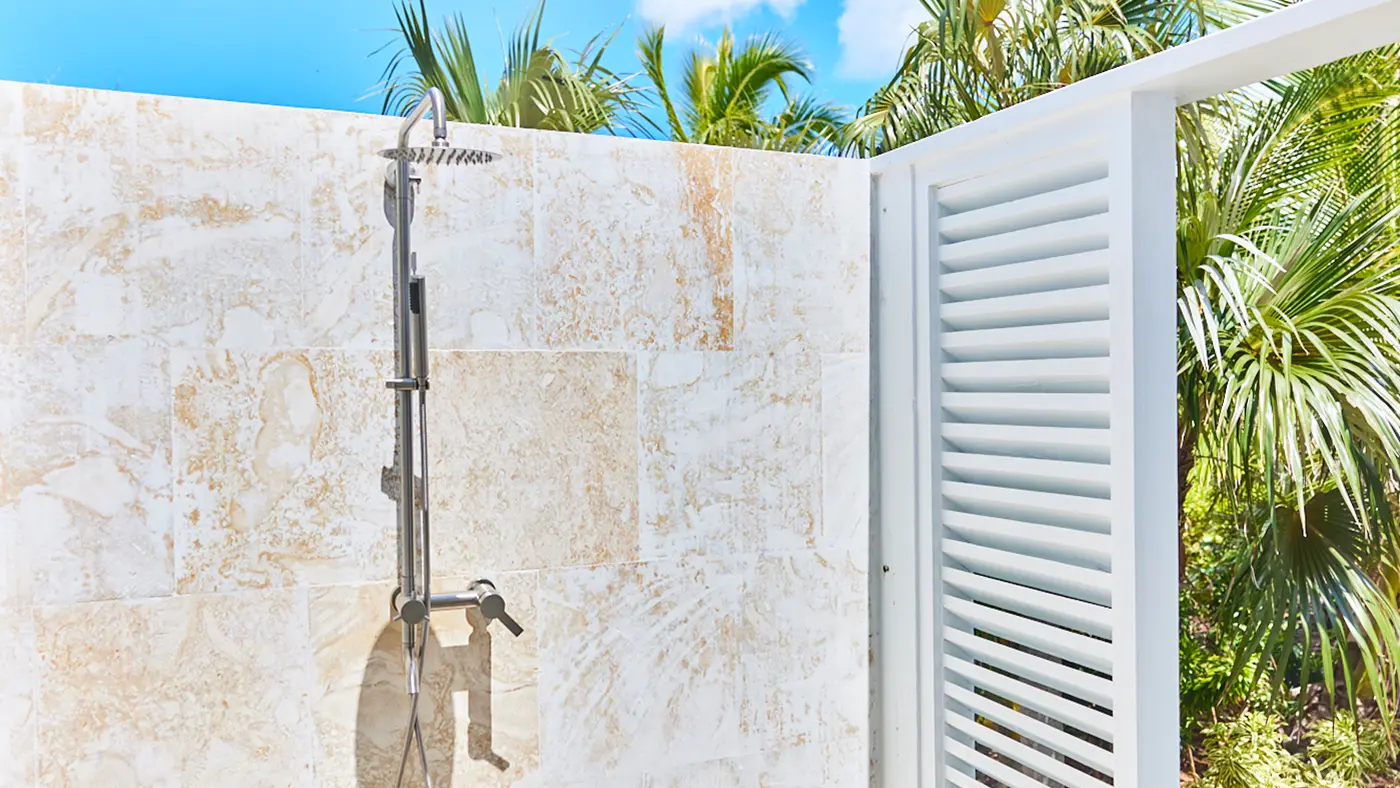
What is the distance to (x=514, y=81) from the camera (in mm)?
4543

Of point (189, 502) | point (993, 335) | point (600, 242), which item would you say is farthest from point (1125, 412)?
point (189, 502)

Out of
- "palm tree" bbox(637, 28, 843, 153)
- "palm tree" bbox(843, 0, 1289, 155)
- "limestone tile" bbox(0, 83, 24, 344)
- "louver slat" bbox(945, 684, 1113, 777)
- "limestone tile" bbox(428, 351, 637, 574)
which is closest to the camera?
"limestone tile" bbox(0, 83, 24, 344)

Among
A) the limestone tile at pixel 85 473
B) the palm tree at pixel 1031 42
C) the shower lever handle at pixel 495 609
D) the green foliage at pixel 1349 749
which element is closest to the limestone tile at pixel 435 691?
the shower lever handle at pixel 495 609

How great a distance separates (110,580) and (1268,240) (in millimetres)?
2512

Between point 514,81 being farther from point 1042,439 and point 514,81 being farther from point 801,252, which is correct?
point 1042,439

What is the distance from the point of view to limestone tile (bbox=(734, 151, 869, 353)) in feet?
5.51

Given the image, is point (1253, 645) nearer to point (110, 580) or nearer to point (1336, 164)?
point (1336, 164)

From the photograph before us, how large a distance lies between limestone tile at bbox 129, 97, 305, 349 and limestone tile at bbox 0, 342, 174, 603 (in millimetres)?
90

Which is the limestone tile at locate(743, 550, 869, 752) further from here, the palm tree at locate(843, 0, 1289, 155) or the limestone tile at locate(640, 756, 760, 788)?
the palm tree at locate(843, 0, 1289, 155)

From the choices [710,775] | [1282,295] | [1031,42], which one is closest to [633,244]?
[710,775]

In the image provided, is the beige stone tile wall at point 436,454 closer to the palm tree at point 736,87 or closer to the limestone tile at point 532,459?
the limestone tile at point 532,459

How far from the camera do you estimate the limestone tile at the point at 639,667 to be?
5.08 feet

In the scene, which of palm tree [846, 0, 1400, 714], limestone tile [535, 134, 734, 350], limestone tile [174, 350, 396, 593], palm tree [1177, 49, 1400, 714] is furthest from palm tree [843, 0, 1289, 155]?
limestone tile [174, 350, 396, 593]

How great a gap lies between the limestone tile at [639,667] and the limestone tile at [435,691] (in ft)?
0.12
